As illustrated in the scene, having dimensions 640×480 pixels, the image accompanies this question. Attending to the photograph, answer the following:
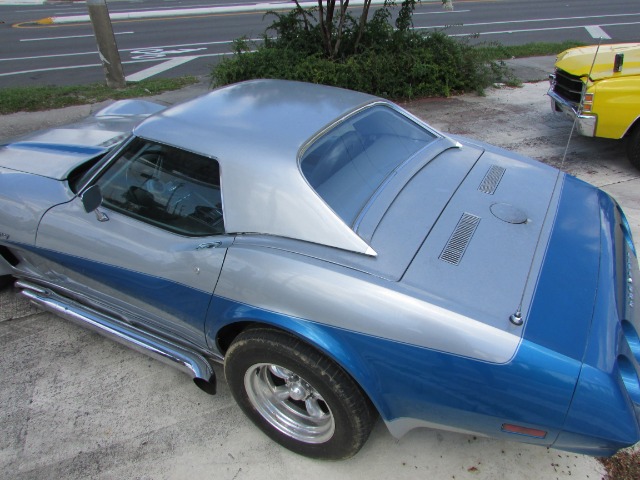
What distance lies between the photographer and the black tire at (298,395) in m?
2.02

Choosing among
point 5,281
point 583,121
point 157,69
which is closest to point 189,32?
point 157,69

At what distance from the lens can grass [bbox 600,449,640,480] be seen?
226cm

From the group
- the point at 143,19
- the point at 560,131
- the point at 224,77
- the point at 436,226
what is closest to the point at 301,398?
the point at 436,226

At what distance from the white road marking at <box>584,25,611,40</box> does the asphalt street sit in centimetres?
1345

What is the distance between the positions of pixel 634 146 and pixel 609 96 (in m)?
0.65

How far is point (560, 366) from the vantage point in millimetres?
1674

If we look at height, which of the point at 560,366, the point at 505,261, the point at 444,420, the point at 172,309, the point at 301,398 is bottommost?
the point at 301,398

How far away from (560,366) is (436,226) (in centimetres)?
81

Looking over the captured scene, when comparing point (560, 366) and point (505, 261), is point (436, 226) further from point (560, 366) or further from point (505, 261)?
point (560, 366)

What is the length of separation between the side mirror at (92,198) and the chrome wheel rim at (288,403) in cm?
116

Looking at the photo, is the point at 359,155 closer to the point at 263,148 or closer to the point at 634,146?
the point at 263,148

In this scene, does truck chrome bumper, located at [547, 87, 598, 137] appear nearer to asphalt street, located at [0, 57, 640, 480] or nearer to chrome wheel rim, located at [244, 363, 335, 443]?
asphalt street, located at [0, 57, 640, 480]

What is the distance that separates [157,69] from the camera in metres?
9.66

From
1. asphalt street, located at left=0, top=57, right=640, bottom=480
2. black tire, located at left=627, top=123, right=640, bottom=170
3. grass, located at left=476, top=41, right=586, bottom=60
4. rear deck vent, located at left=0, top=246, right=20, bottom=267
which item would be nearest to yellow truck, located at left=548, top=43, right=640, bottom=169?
black tire, located at left=627, top=123, right=640, bottom=170
